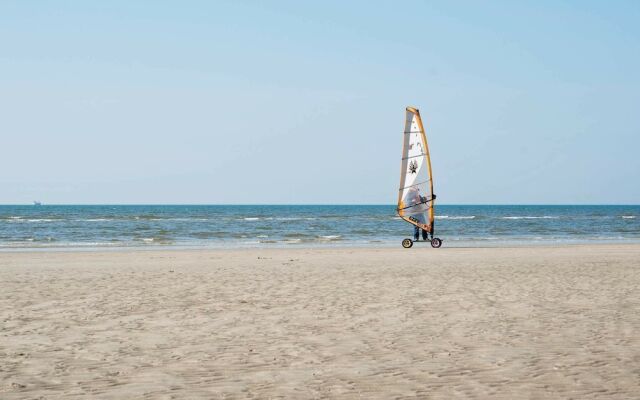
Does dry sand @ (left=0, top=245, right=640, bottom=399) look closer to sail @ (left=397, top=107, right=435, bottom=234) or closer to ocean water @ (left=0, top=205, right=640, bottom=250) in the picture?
sail @ (left=397, top=107, right=435, bottom=234)

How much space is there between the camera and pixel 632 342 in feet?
25.4

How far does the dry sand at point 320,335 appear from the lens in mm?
6000

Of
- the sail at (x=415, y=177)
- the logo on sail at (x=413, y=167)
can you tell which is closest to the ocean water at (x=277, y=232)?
the sail at (x=415, y=177)

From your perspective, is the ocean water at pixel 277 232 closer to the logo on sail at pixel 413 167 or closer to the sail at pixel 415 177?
the sail at pixel 415 177

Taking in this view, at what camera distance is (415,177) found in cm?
2647

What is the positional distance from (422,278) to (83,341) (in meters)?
8.00

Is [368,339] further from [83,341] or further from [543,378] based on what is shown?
[83,341]

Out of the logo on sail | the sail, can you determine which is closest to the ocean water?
the sail

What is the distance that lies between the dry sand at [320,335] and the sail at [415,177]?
10.9 meters

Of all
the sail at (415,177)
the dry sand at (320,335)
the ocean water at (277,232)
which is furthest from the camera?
the ocean water at (277,232)

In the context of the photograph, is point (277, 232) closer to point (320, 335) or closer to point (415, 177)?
point (415, 177)

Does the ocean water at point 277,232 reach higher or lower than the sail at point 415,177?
lower

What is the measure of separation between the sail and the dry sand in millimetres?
10898

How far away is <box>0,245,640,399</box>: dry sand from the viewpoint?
6000 millimetres
